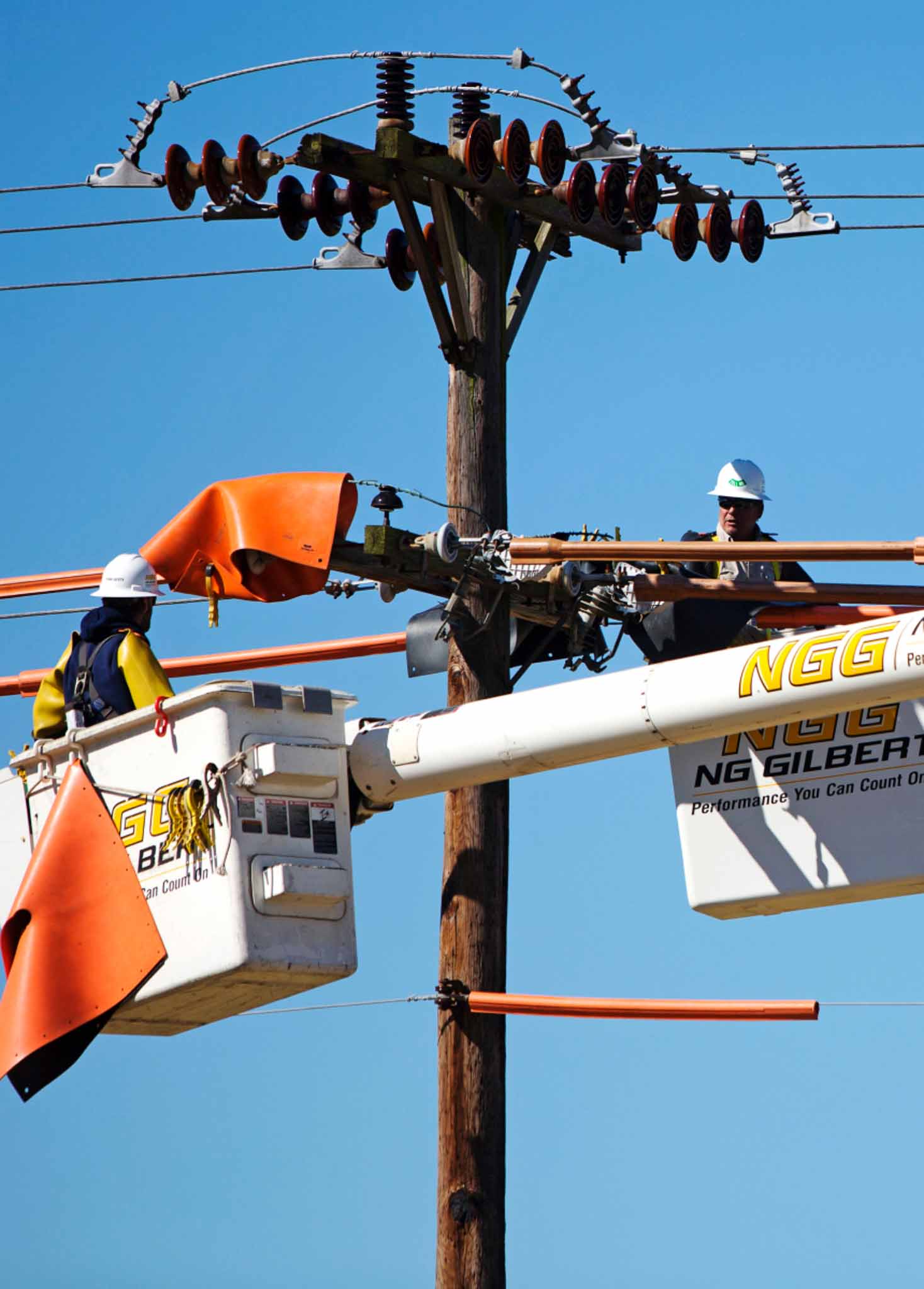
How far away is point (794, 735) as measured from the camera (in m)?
12.4

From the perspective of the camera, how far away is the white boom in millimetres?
10812

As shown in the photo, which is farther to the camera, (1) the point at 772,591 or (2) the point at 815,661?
(1) the point at 772,591

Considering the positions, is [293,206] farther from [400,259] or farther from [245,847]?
[245,847]

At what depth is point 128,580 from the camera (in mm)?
11969

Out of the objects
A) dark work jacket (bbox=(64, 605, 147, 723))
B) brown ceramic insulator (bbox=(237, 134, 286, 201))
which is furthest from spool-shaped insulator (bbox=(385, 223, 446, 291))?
dark work jacket (bbox=(64, 605, 147, 723))

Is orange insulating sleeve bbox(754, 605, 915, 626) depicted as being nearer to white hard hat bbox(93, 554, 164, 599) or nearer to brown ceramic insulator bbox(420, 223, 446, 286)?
brown ceramic insulator bbox(420, 223, 446, 286)

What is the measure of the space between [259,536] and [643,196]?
270 cm

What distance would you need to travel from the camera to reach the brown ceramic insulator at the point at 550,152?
41.7ft

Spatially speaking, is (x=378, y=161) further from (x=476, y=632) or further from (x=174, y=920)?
(x=174, y=920)

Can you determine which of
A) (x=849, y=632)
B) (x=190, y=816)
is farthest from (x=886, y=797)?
(x=190, y=816)

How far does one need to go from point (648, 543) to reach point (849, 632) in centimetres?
122

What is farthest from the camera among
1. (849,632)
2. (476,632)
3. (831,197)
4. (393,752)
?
(831,197)

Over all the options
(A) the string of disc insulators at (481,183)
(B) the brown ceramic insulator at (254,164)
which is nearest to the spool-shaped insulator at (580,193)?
(A) the string of disc insulators at (481,183)

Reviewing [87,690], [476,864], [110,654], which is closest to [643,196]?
[476,864]
